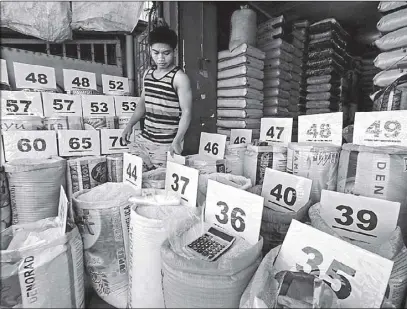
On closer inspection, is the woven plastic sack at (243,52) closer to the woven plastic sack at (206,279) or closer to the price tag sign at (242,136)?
the price tag sign at (242,136)

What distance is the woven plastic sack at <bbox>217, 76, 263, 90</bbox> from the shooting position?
9.90 feet

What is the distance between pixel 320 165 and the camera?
55.2 inches

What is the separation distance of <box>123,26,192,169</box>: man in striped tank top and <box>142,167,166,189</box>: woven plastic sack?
323 mm

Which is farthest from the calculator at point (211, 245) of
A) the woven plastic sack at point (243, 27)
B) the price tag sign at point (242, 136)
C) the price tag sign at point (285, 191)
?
the woven plastic sack at point (243, 27)

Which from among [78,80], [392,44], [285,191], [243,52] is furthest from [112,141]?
[392,44]

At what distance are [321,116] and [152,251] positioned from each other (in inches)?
47.4

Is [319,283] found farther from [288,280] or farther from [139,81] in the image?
[139,81]

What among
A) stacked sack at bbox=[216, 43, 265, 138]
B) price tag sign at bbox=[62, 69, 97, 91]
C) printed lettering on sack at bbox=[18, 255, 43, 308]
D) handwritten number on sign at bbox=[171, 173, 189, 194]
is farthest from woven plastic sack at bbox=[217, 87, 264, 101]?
printed lettering on sack at bbox=[18, 255, 43, 308]

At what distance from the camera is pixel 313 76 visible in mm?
4023

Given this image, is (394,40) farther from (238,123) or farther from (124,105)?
(124,105)

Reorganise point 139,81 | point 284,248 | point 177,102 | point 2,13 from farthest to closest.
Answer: point 139,81 → point 2,13 → point 177,102 → point 284,248

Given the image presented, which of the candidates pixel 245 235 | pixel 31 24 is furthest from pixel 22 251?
pixel 31 24

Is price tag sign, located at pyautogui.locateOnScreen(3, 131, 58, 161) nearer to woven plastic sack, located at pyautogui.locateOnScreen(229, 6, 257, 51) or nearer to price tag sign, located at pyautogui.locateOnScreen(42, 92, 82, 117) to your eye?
price tag sign, located at pyautogui.locateOnScreen(42, 92, 82, 117)

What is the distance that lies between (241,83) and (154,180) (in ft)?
6.37
